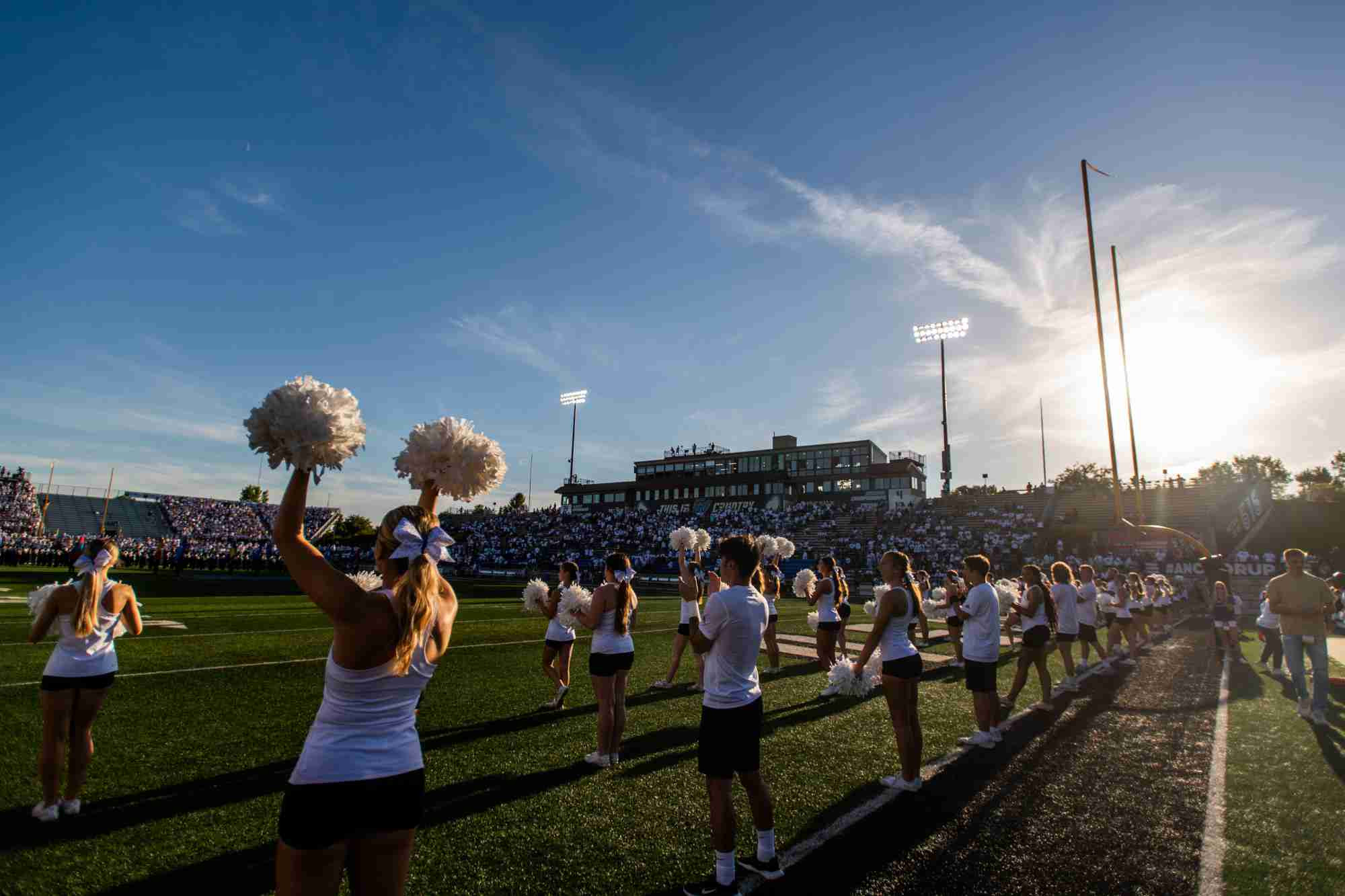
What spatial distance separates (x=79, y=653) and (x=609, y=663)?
3.72 metres

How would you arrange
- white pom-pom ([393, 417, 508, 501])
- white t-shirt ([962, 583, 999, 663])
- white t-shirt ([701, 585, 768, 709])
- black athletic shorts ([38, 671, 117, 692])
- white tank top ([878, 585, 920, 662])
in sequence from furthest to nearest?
white t-shirt ([962, 583, 999, 663])
white tank top ([878, 585, 920, 662])
black athletic shorts ([38, 671, 117, 692])
white t-shirt ([701, 585, 768, 709])
white pom-pom ([393, 417, 508, 501])

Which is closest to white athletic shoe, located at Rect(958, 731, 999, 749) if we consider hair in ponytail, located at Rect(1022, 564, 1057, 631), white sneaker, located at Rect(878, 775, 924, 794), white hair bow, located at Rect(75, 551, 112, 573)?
white sneaker, located at Rect(878, 775, 924, 794)

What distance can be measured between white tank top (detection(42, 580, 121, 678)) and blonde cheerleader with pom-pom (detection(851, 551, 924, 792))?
5438 mm

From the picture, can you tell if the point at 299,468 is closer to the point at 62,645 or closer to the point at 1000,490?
the point at 62,645

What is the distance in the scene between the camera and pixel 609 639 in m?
6.01

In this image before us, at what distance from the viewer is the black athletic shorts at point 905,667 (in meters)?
5.57

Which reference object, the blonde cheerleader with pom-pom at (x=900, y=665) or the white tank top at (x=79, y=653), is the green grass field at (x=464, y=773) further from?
the white tank top at (x=79, y=653)

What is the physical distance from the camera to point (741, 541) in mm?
4176

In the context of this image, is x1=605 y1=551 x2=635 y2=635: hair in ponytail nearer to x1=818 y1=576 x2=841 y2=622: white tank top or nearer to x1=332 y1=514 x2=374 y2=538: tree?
x1=818 y1=576 x2=841 y2=622: white tank top

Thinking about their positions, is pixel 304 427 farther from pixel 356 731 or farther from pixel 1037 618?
pixel 1037 618

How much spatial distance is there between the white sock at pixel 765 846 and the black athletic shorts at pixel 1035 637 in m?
6.02

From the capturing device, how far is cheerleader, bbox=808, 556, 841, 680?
9.62m

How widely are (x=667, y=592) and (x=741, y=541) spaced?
93.0ft

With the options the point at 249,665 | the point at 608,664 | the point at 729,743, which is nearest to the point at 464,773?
the point at 608,664
